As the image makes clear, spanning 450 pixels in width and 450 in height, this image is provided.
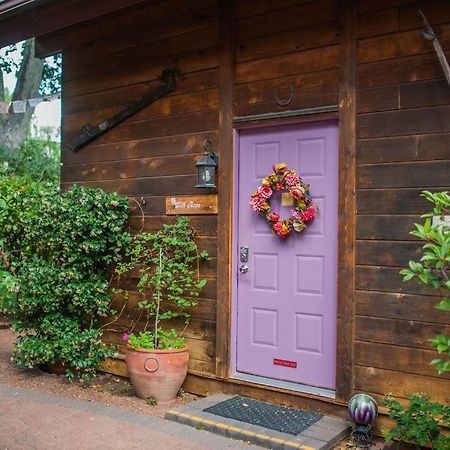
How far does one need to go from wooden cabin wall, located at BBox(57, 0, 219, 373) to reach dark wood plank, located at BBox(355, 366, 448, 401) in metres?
1.34

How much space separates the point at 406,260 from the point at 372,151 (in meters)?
0.78

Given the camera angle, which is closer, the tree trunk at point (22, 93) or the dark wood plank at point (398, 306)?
the dark wood plank at point (398, 306)

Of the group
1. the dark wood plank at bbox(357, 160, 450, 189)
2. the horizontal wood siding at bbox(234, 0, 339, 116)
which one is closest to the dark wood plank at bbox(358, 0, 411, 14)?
the horizontal wood siding at bbox(234, 0, 339, 116)

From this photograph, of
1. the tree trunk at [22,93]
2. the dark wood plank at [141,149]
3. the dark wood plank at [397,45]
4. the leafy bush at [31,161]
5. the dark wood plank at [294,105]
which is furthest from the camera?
the tree trunk at [22,93]

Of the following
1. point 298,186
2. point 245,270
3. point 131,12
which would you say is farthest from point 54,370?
point 131,12

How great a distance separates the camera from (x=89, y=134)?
572cm

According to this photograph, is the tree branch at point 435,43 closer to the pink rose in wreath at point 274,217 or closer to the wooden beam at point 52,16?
the pink rose in wreath at point 274,217

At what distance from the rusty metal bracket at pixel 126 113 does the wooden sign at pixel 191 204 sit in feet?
3.11

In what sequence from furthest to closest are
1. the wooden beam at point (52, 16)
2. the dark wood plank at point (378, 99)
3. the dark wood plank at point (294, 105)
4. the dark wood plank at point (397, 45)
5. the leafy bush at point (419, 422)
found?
the wooden beam at point (52, 16), the dark wood plank at point (294, 105), the dark wood plank at point (378, 99), the dark wood plank at point (397, 45), the leafy bush at point (419, 422)

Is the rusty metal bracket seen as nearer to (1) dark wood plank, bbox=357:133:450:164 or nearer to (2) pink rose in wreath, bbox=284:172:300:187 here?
(2) pink rose in wreath, bbox=284:172:300:187

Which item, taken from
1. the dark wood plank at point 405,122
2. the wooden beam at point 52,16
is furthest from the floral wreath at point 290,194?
the wooden beam at point 52,16

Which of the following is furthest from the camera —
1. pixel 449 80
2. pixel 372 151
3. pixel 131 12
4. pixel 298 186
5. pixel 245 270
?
pixel 131 12

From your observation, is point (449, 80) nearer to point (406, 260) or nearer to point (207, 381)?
point (406, 260)

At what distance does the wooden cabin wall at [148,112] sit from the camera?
4.84 meters
